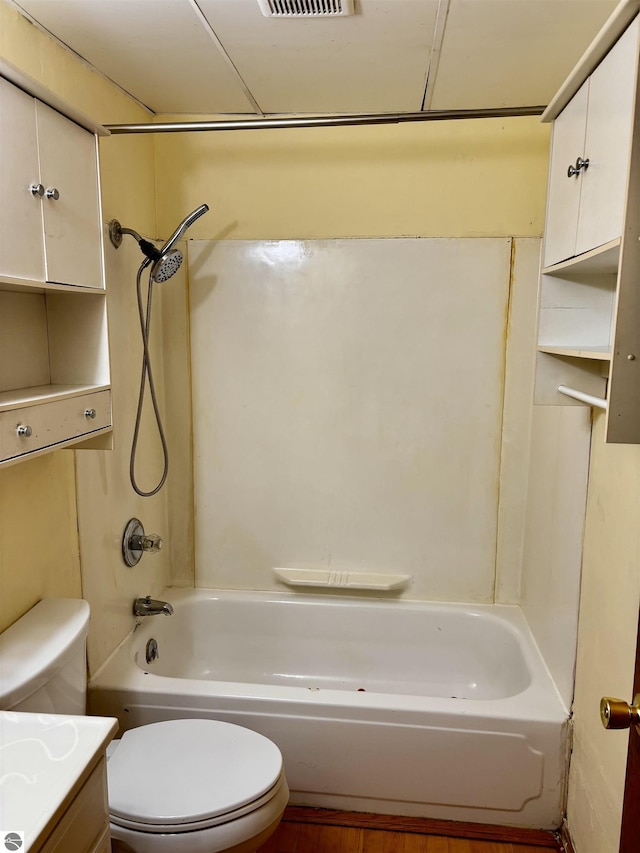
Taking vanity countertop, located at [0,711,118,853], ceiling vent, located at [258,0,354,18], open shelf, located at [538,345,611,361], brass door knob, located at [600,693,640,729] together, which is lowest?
vanity countertop, located at [0,711,118,853]

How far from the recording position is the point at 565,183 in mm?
1356

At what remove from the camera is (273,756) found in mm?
1512

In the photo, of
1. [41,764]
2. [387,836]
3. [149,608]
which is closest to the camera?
[41,764]

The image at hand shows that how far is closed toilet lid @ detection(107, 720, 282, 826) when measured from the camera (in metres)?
1.34

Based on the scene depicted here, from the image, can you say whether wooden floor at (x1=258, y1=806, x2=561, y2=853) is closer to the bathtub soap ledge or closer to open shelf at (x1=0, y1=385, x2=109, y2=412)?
the bathtub soap ledge

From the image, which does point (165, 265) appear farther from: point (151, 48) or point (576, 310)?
point (576, 310)

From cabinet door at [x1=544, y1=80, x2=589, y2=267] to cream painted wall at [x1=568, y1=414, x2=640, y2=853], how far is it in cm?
49

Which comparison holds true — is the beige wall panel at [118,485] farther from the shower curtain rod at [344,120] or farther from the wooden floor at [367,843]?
the wooden floor at [367,843]

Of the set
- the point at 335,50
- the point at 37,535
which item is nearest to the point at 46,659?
the point at 37,535

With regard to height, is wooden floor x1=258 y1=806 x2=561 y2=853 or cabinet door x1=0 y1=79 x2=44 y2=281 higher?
cabinet door x1=0 y1=79 x2=44 y2=281

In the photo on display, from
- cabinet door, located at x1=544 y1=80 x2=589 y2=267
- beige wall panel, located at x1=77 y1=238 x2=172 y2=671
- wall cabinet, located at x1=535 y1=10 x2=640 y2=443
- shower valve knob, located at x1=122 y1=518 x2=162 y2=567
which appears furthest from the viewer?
shower valve knob, located at x1=122 y1=518 x2=162 y2=567

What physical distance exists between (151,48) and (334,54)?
0.51 m

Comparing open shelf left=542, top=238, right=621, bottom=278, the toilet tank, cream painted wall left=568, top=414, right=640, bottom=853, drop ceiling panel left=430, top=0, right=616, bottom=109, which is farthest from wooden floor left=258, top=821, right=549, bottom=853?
drop ceiling panel left=430, top=0, right=616, bottom=109

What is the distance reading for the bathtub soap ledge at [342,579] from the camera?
92.8 inches
